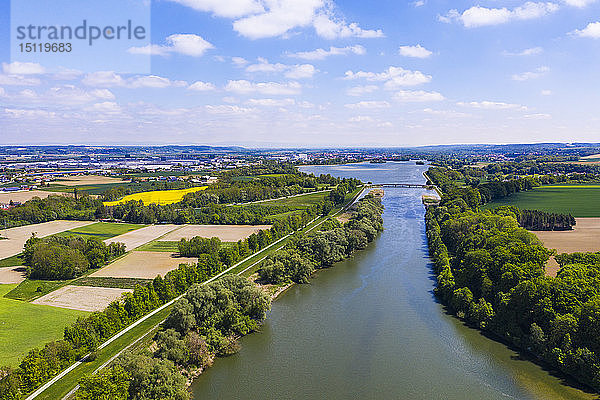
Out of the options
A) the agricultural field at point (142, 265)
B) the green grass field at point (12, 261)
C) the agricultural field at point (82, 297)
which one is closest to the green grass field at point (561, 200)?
the agricultural field at point (142, 265)

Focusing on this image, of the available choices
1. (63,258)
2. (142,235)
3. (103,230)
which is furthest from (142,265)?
(103,230)

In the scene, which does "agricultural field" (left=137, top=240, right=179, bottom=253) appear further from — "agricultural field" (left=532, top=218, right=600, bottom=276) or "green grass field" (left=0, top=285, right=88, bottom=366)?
"agricultural field" (left=532, top=218, right=600, bottom=276)

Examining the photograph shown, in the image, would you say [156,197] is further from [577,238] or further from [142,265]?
[577,238]

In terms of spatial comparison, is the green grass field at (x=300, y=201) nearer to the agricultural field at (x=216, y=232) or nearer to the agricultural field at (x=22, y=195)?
the agricultural field at (x=216, y=232)

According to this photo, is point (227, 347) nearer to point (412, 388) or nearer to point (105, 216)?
point (412, 388)

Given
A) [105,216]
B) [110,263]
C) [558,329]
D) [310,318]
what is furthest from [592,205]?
[105,216]

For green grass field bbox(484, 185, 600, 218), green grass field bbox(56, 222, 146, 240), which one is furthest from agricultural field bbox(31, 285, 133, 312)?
green grass field bbox(484, 185, 600, 218)

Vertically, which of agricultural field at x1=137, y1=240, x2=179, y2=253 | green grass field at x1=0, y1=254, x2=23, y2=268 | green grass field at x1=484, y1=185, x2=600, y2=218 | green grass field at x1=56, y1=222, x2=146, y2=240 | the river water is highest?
green grass field at x1=484, y1=185, x2=600, y2=218

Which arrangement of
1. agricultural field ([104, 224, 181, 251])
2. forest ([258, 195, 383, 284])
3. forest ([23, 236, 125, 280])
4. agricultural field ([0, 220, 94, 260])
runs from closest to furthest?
forest ([23, 236, 125, 280])
forest ([258, 195, 383, 284])
agricultural field ([0, 220, 94, 260])
agricultural field ([104, 224, 181, 251])
